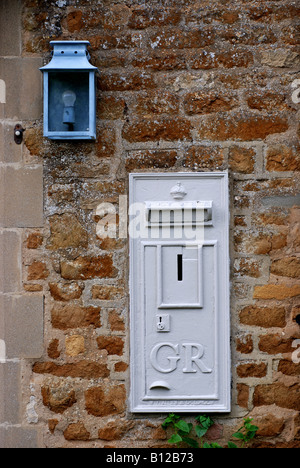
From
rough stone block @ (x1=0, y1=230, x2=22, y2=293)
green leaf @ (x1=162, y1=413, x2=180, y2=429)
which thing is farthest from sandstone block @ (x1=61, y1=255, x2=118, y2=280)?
green leaf @ (x1=162, y1=413, x2=180, y2=429)

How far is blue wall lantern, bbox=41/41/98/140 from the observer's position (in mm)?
3051

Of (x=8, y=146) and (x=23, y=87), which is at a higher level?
(x=23, y=87)

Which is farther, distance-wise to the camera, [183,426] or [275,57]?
[275,57]

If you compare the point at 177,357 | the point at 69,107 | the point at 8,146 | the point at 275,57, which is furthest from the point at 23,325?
the point at 275,57

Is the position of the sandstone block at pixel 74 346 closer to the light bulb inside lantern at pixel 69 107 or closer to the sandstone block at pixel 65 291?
the sandstone block at pixel 65 291

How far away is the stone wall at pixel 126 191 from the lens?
3154mm

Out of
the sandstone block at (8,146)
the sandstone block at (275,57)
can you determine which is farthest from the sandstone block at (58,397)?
the sandstone block at (275,57)

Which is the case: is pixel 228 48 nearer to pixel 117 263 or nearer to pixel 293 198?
pixel 293 198

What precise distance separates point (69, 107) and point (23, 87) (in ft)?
1.14

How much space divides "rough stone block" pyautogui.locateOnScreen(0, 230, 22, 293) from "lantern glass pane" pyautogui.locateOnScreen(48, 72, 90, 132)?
2.13ft

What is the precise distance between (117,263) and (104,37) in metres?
1.29

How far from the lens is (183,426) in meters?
3.09

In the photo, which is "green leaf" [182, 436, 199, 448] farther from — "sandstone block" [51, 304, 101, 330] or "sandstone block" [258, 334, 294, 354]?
"sandstone block" [51, 304, 101, 330]

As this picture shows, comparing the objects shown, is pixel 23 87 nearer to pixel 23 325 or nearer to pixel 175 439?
pixel 23 325
